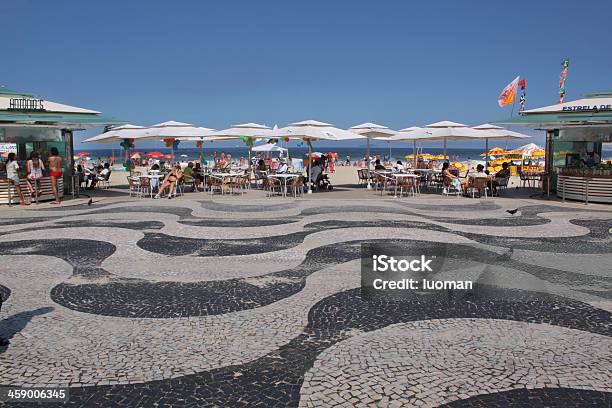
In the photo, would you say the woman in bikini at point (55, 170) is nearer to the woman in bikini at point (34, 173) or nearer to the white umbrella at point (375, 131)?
the woman in bikini at point (34, 173)

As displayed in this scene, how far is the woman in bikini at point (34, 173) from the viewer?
13641mm

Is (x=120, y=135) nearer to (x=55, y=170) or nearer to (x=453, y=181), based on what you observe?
(x=55, y=170)

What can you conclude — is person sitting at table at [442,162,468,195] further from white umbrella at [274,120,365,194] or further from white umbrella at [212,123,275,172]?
white umbrella at [212,123,275,172]

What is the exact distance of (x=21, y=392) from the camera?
3436 mm

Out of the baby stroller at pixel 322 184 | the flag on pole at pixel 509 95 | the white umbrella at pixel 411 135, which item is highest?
the flag on pole at pixel 509 95

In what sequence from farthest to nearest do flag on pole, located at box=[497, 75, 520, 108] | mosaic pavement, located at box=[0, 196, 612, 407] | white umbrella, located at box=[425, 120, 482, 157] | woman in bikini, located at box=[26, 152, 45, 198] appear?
1. flag on pole, located at box=[497, 75, 520, 108]
2. white umbrella, located at box=[425, 120, 482, 157]
3. woman in bikini, located at box=[26, 152, 45, 198]
4. mosaic pavement, located at box=[0, 196, 612, 407]

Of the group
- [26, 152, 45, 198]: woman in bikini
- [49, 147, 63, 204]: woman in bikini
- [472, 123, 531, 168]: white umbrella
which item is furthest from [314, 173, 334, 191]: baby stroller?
[26, 152, 45, 198]: woman in bikini

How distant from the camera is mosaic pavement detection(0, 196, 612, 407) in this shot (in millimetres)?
3510

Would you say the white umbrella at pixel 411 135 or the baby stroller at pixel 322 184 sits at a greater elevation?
the white umbrella at pixel 411 135

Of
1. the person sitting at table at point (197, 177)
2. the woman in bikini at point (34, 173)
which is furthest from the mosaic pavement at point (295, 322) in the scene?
the person sitting at table at point (197, 177)

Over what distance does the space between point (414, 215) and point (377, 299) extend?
6.41m

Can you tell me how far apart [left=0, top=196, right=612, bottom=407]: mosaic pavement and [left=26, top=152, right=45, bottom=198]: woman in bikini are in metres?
5.01

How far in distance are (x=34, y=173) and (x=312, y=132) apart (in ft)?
26.4

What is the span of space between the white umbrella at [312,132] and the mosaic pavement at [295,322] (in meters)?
6.83
